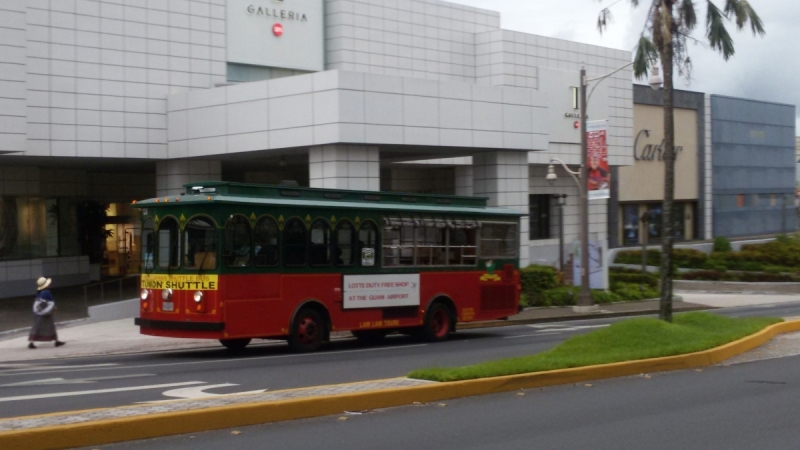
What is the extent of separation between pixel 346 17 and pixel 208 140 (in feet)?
31.5

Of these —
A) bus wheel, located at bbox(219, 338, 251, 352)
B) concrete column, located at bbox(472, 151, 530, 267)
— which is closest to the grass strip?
bus wheel, located at bbox(219, 338, 251, 352)

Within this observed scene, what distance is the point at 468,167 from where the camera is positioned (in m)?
44.1

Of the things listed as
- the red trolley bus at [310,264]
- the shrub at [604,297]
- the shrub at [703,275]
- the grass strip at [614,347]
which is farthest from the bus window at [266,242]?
the shrub at [703,275]

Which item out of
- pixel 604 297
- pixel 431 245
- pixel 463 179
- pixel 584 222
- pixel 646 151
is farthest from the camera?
pixel 646 151

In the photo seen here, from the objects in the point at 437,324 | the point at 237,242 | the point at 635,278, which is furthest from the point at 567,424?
the point at 635,278

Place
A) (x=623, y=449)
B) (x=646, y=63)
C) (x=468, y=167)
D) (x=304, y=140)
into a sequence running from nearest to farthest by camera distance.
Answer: (x=623, y=449)
(x=646, y=63)
(x=304, y=140)
(x=468, y=167)

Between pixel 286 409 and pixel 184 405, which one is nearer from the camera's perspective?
pixel 184 405

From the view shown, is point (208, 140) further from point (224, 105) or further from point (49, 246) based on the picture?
point (49, 246)

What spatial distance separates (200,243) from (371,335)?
6623mm

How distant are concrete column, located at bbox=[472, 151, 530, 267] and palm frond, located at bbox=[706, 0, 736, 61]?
13707mm

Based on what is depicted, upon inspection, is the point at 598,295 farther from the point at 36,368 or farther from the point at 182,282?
the point at 36,368

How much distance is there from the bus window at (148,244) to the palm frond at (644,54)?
10993 mm

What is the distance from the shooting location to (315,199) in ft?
66.4

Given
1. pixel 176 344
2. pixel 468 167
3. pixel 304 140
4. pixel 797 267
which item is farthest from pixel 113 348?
pixel 797 267
